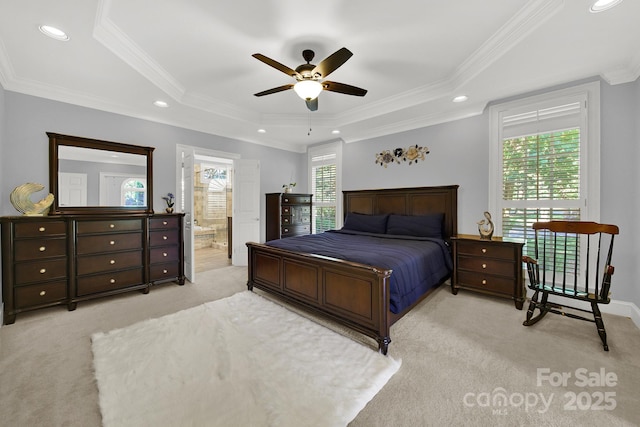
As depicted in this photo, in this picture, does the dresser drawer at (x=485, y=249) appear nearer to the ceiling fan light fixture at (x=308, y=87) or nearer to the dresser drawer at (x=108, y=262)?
the ceiling fan light fixture at (x=308, y=87)

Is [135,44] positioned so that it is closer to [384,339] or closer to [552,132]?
[384,339]

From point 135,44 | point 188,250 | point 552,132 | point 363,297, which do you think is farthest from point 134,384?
point 552,132

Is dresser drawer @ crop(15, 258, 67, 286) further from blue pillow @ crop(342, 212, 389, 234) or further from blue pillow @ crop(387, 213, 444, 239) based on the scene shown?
blue pillow @ crop(387, 213, 444, 239)

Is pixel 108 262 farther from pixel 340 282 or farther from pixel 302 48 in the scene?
pixel 302 48

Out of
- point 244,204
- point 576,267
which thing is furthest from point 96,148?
point 576,267

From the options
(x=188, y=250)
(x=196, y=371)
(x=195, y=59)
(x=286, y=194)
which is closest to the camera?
(x=196, y=371)

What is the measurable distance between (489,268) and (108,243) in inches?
184

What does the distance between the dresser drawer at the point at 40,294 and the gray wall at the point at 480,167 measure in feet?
14.5

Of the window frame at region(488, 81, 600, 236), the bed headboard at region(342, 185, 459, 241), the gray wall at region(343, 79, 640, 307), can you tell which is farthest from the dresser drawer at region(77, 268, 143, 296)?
the window frame at region(488, 81, 600, 236)

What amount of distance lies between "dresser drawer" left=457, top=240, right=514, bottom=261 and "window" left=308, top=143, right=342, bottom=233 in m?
2.42

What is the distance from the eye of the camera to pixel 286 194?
519 cm

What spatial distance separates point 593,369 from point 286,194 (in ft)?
14.9

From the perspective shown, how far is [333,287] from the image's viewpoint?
2434mm

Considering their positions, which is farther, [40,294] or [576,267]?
→ [40,294]
